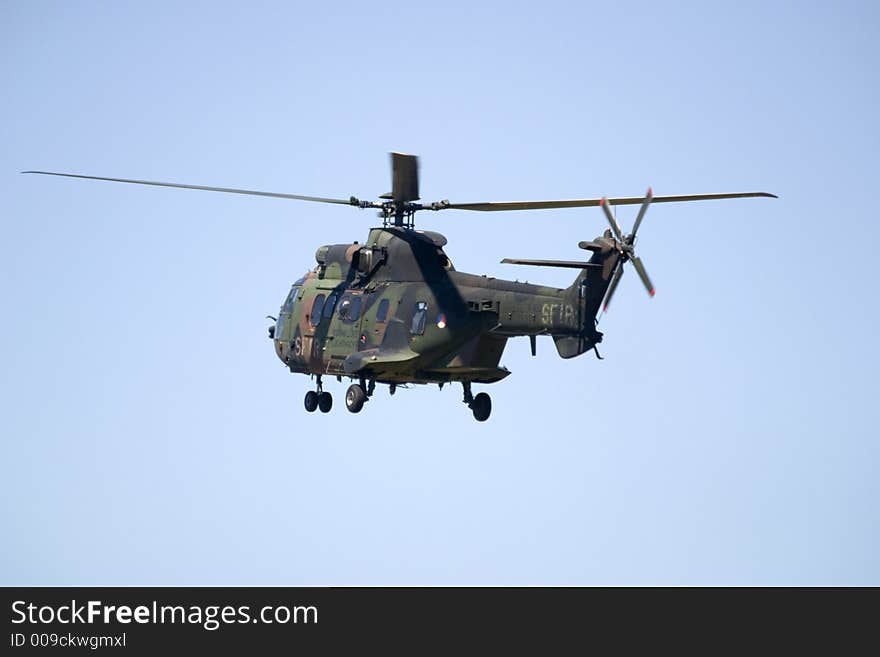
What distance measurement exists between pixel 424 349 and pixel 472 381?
2872 mm

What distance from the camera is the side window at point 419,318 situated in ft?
192

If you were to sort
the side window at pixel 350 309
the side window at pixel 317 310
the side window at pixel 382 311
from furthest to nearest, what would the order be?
the side window at pixel 317 310, the side window at pixel 350 309, the side window at pixel 382 311

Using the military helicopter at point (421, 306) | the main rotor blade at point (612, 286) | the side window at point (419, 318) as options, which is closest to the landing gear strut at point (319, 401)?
the military helicopter at point (421, 306)

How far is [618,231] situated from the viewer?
54.2 m

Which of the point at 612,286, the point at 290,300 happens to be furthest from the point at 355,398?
the point at 612,286

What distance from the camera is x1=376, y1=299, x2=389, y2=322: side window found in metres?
60.0

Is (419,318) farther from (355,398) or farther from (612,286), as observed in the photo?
(612,286)

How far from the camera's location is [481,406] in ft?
201

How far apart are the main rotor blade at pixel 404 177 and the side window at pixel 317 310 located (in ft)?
18.8

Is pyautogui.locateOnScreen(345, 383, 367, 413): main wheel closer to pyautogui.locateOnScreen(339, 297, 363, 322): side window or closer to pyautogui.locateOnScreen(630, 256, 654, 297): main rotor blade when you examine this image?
pyautogui.locateOnScreen(339, 297, 363, 322): side window

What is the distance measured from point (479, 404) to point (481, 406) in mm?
99

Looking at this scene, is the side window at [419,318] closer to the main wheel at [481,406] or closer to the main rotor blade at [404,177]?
the main rotor blade at [404,177]

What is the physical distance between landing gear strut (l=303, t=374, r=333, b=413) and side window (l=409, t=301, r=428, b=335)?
7.18 meters
